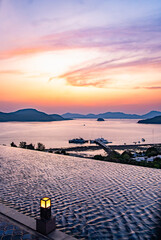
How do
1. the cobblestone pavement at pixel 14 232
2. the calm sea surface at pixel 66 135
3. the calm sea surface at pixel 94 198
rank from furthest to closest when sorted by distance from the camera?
the calm sea surface at pixel 66 135 < the calm sea surface at pixel 94 198 < the cobblestone pavement at pixel 14 232

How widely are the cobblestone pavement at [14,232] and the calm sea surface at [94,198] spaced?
99 centimetres

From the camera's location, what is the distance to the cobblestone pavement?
3.49 metres

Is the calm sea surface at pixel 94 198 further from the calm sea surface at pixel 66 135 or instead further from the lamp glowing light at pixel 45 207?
the calm sea surface at pixel 66 135

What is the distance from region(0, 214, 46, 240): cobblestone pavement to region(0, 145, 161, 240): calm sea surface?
0.99 metres

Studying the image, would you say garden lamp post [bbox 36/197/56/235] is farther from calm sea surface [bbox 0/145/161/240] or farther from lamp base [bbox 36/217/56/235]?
calm sea surface [bbox 0/145/161/240]

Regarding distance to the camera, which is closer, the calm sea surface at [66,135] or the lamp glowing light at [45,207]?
the lamp glowing light at [45,207]

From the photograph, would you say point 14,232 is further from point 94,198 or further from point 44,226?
point 94,198

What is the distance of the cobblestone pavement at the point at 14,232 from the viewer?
349 cm

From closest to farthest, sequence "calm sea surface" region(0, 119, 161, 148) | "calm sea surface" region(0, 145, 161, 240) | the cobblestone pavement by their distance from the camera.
Result: the cobblestone pavement < "calm sea surface" region(0, 145, 161, 240) < "calm sea surface" region(0, 119, 161, 148)

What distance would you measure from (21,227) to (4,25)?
15220 mm

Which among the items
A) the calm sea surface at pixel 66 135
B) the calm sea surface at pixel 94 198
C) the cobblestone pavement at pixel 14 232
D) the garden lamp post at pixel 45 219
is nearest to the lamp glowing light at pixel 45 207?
the garden lamp post at pixel 45 219

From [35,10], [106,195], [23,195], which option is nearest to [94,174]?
[106,195]

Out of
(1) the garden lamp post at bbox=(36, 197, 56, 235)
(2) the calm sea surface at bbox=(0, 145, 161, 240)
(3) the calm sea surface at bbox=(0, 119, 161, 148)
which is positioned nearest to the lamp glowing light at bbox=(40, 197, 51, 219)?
(1) the garden lamp post at bbox=(36, 197, 56, 235)

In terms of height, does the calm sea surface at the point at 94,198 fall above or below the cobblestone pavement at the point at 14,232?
below
